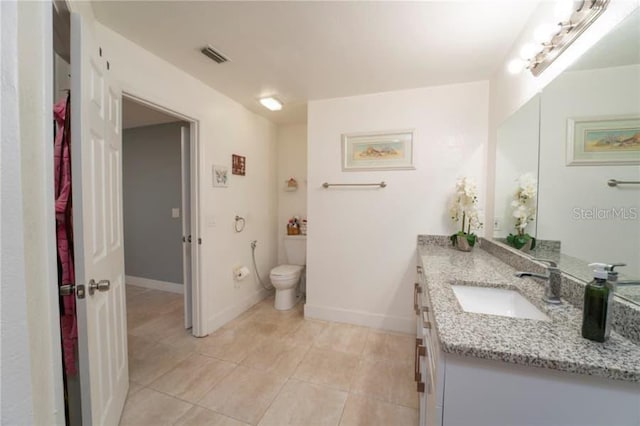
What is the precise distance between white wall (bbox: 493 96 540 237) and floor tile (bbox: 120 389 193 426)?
7.55 ft

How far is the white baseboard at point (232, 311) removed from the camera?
2.41 meters

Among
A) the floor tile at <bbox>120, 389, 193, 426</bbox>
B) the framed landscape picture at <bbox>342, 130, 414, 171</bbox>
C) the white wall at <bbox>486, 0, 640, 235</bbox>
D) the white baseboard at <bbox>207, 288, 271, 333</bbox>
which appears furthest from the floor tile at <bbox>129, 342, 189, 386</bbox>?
the white wall at <bbox>486, 0, 640, 235</bbox>

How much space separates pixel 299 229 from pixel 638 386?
2985 mm

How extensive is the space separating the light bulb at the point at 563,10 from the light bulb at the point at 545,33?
0.04 m

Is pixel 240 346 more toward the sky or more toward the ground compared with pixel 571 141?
more toward the ground

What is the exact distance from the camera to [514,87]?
167cm

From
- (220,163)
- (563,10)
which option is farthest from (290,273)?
(563,10)

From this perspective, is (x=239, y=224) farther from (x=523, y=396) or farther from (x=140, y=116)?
(x=523, y=396)

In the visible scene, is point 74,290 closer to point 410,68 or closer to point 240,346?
point 240,346

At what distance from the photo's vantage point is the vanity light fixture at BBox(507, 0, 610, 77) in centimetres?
99

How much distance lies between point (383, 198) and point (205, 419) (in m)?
2.09

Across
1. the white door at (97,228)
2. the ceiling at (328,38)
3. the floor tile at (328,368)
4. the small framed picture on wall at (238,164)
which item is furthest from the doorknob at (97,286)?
the small framed picture on wall at (238,164)

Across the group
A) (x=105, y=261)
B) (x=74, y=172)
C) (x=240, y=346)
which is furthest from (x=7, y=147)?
(x=240, y=346)

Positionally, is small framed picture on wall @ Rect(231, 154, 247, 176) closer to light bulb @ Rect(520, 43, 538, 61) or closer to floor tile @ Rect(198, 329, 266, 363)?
floor tile @ Rect(198, 329, 266, 363)
